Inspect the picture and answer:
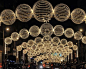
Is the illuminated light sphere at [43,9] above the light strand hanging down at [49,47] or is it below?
above

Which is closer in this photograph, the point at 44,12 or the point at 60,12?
the point at 44,12

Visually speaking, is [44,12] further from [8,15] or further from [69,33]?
[69,33]

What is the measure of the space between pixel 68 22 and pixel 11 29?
15.4 metres

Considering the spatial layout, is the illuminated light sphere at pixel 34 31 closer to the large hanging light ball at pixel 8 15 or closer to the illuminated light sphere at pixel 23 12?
the large hanging light ball at pixel 8 15

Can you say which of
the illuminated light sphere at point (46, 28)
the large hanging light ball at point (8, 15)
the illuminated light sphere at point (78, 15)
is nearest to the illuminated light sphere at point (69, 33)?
the illuminated light sphere at point (46, 28)

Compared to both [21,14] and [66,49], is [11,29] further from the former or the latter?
[21,14]

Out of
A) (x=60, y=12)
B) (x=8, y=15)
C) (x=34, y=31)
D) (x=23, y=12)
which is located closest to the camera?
(x=60, y=12)

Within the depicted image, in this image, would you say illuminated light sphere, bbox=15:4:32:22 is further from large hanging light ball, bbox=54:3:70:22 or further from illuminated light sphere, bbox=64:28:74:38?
illuminated light sphere, bbox=64:28:74:38

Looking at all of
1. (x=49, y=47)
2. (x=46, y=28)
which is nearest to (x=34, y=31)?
(x=49, y=47)

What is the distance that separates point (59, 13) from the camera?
912cm

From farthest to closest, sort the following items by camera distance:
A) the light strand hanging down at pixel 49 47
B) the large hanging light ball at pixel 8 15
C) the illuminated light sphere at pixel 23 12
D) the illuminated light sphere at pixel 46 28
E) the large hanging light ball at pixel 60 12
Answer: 1. the light strand hanging down at pixel 49 47
2. the illuminated light sphere at pixel 46 28
3. the large hanging light ball at pixel 8 15
4. the illuminated light sphere at pixel 23 12
5. the large hanging light ball at pixel 60 12

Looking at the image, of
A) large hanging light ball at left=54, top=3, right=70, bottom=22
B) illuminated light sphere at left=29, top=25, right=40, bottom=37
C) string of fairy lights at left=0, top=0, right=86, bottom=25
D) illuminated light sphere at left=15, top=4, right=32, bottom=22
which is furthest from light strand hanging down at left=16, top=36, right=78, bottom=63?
large hanging light ball at left=54, top=3, right=70, bottom=22

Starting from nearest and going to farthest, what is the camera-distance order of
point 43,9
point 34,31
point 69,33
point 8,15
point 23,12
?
1. point 43,9
2. point 23,12
3. point 8,15
4. point 34,31
5. point 69,33

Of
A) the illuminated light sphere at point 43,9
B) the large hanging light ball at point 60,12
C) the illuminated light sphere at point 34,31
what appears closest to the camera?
the illuminated light sphere at point 43,9
